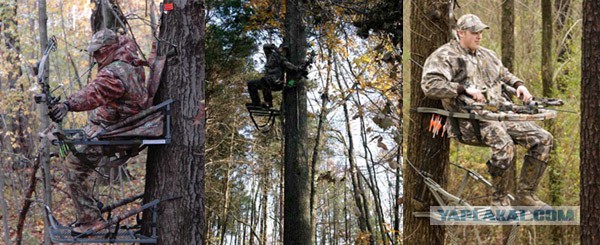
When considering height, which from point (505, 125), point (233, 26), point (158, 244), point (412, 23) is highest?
point (233, 26)

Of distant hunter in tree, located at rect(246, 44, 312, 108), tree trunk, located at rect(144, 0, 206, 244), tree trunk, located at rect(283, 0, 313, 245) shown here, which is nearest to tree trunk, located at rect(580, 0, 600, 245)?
tree trunk, located at rect(144, 0, 206, 244)

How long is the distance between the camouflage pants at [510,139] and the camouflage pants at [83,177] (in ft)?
8.44

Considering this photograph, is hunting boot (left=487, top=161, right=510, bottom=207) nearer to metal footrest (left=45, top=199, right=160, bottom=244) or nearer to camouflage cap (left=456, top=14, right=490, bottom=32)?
camouflage cap (left=456, top=14, right=490, bottom=32)

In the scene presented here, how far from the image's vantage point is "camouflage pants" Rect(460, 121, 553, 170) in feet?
13.3

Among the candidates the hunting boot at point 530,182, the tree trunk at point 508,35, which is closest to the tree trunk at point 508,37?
the tree trunk at point 508,35

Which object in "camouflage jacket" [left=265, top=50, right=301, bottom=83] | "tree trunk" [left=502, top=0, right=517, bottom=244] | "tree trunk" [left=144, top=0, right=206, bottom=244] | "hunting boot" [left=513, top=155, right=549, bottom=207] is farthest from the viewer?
"camouflage jacket" [left=265, top=50, right=301, bottom=83]

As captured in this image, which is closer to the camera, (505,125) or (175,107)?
(505,125)

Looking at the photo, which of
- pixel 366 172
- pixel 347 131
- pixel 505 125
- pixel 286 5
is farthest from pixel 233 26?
pixel 505 125

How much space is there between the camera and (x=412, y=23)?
484 centimetres

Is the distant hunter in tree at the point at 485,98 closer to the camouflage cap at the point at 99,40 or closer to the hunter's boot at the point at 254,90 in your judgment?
the camouflage cap at the point at 99,40

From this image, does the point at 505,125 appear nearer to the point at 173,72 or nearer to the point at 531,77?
the point at 173,72

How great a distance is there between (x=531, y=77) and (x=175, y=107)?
17.4 ft

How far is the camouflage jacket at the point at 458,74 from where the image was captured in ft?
13.7

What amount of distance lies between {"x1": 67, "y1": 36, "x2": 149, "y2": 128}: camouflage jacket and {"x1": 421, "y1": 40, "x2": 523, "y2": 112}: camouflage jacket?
208cm
